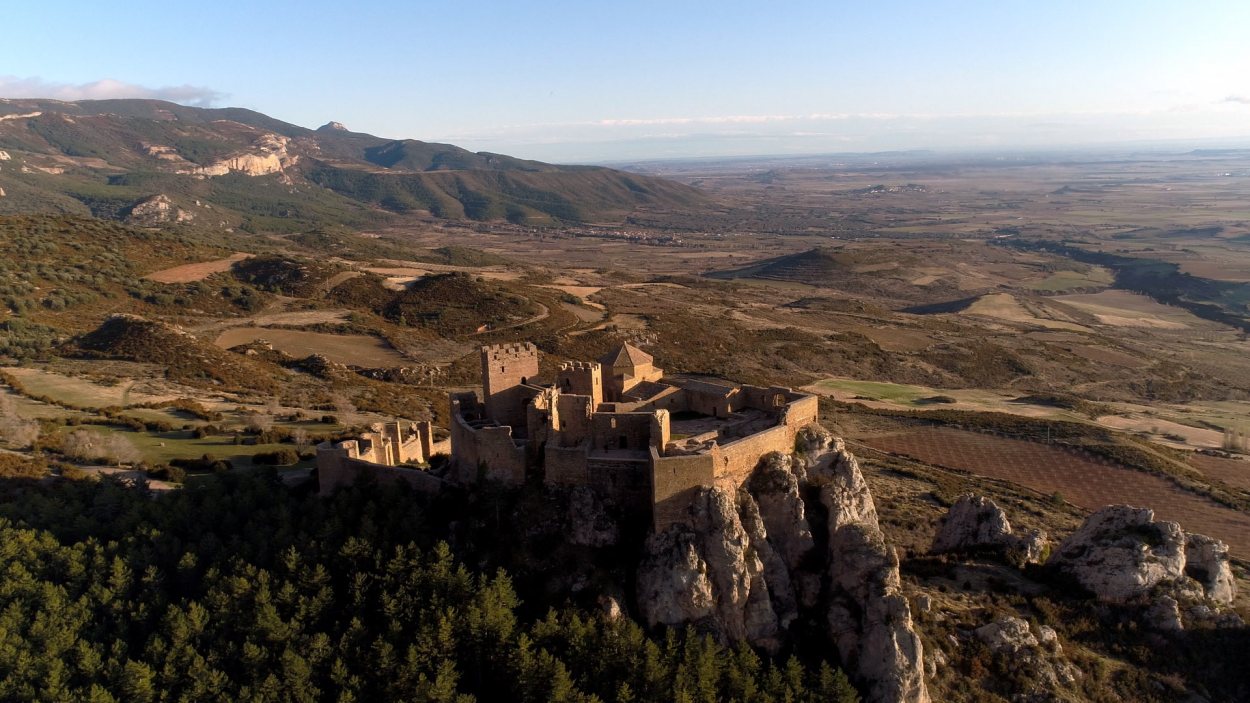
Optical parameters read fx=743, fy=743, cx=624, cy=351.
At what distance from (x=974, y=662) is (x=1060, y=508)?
22.4 m

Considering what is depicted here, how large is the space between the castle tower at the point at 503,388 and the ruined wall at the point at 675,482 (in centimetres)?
730

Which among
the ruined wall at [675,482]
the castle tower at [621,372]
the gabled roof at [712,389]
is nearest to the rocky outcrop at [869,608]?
the gabled roof at [712,389]

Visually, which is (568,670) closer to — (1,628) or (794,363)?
(1,628)

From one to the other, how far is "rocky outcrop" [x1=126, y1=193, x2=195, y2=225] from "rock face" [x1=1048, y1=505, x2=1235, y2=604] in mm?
179486

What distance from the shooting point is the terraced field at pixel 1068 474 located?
40281 mm

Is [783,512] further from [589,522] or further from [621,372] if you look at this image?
[621,372]

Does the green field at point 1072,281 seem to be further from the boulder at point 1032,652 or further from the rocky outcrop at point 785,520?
the rocky outcrop at point 785,520

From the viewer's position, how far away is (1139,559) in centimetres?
2653

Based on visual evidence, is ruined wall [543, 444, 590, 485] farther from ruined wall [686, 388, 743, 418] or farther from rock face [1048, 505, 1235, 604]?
rock face [1048, 505, 1235, 604]

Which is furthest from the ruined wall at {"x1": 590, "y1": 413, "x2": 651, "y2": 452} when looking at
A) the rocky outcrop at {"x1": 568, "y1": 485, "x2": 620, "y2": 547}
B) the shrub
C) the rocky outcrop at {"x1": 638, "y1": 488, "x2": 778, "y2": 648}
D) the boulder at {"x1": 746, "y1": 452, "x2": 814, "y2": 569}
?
the shrub

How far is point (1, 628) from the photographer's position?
21.7 m

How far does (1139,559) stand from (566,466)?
20723 mm

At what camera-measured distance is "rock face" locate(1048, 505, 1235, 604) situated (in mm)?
26219

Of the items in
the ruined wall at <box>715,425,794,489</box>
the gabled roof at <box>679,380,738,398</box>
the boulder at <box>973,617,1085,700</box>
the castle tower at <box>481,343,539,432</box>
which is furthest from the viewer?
the gabled roof at <box>679,380,738,398</box>
